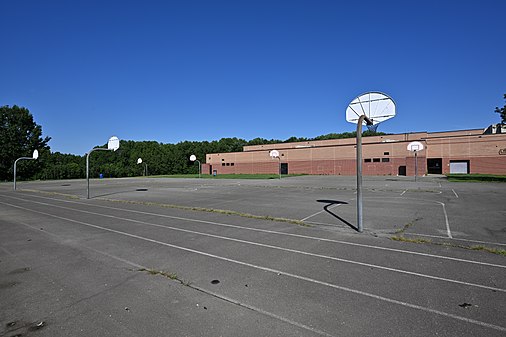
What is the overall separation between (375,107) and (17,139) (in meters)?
73.7

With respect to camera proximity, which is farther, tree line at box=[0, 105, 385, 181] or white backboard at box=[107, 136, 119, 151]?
tree line at box=[0, 105, 385, 181]

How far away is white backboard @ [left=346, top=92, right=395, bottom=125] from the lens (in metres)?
9.14

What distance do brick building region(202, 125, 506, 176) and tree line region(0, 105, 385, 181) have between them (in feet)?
54.5

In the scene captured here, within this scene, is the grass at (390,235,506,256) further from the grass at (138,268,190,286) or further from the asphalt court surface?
the grass at (138,268,190,286)

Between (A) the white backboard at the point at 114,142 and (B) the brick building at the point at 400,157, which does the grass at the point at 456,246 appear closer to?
(A) the white backboard at the point at 114,142

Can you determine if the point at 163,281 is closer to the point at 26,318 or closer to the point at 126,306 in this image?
the point at 126,306

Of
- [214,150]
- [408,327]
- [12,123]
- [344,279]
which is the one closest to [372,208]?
[344,279]

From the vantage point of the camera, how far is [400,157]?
148ft

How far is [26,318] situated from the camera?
143 inches

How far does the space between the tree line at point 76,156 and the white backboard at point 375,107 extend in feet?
199

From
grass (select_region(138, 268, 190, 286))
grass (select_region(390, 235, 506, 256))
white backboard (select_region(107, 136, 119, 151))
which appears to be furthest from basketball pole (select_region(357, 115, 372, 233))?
white backboard (select_region(107, 136, 119, 151))

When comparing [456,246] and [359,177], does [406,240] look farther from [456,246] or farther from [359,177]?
[359,177]

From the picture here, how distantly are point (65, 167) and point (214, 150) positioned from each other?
47.2m

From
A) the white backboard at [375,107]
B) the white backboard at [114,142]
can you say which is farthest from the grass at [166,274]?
the white backboard at [114,142]
